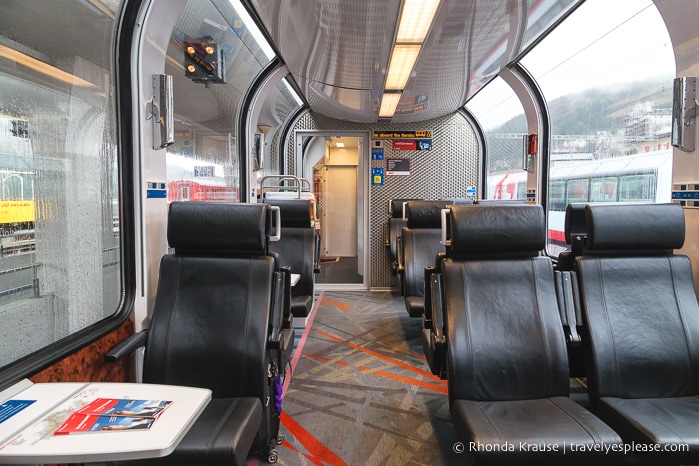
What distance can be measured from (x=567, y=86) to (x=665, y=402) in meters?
3.05

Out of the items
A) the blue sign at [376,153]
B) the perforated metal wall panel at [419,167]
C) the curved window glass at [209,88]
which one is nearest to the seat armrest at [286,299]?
the curved window glass at [209,88]

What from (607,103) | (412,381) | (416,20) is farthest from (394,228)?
(416,20)

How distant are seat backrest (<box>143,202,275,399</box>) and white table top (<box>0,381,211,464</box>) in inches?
27.8

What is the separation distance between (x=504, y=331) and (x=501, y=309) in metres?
0.11

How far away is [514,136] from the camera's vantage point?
5441 millimetres

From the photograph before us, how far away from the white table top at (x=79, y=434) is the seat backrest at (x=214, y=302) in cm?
71

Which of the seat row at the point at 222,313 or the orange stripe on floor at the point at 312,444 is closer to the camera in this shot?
the seat row at the point at 222,313

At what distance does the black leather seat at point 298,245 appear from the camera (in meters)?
4.17

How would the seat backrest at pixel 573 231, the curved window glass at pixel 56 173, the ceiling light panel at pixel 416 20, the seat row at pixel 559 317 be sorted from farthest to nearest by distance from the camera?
the ceiling light panel at pixel 416 20
the seat backrest at pixel 573 231
the seat row at pixel 559 317
the curved window glass at pixel 56 173

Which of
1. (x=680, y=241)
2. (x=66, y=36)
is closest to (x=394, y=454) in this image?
(x=680, y=241)

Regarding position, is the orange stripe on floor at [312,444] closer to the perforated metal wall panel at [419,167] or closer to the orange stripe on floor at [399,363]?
the orange stripe on floor at [399,363]

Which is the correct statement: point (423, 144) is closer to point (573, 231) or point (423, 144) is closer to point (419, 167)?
point (419, 167)

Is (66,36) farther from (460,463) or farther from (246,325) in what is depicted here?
(460,463)

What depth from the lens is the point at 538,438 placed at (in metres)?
1.63
